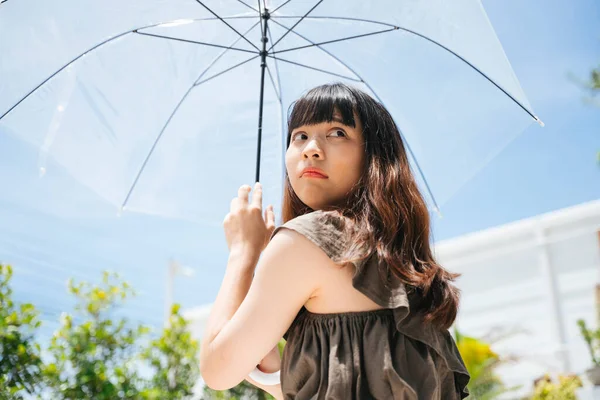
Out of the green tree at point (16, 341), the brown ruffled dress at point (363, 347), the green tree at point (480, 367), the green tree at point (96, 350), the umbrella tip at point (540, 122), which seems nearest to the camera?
the brown ruffled dress at point (363, 347)

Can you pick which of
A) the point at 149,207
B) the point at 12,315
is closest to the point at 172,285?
the point at 12,315

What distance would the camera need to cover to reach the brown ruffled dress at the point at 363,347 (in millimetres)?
1230

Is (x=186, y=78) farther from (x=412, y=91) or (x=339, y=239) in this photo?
(x=339, y=239)

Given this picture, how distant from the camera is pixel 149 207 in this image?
97.6 inches

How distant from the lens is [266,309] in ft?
4.24

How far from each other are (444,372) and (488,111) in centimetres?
126

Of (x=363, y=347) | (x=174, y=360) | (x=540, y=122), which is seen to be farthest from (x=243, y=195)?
(x=174, y=360)

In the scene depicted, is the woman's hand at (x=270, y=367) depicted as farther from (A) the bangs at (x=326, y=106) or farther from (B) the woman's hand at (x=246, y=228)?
(A) the bangs at (x=326, y=106)

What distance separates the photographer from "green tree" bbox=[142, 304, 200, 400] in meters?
6.45

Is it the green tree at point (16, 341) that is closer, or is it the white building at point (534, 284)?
the green tree at point (16, 341)

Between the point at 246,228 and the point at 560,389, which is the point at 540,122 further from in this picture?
the point at 560,389

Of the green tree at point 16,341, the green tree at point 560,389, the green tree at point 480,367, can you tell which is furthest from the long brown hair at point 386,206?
the green tree at point 560,389

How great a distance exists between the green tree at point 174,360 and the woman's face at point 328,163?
17.2 ft

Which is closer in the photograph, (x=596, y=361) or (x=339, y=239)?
(x=339, y=239)
